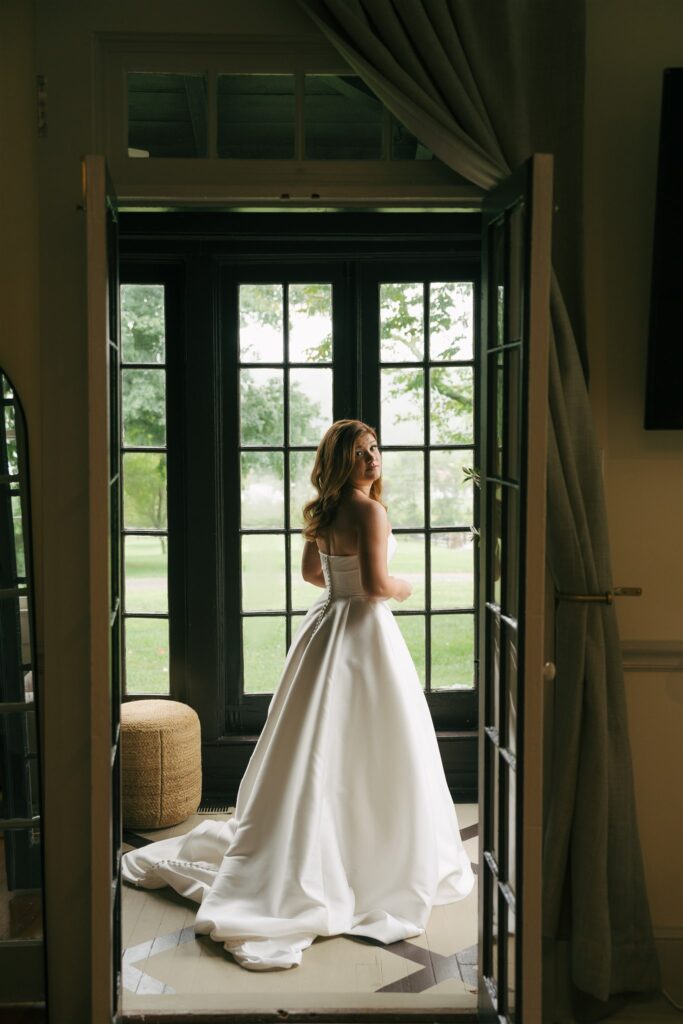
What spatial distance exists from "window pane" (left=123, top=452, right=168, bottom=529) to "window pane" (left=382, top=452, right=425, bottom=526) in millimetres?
1123

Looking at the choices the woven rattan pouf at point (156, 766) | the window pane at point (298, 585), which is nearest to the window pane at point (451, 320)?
the window pane at point (298, 585)

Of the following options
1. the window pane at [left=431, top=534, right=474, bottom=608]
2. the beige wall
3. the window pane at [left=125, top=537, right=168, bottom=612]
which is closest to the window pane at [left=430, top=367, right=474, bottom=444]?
the window pane at [left=431, top=534, right=474, bottom=608]

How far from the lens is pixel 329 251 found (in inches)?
195

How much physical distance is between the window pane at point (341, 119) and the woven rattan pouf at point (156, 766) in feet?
8.63

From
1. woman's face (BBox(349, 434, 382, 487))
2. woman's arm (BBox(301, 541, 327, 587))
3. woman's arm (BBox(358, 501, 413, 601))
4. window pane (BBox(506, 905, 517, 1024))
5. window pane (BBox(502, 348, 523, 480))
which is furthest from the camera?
woman's arm (BBox(301, 541, 327, 587))

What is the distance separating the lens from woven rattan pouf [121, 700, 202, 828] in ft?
14.5

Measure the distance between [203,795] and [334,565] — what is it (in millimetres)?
1713

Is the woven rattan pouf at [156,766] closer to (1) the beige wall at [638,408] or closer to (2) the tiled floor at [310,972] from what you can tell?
(2) the tiled floor at [310,972]

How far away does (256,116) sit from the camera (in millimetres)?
2803

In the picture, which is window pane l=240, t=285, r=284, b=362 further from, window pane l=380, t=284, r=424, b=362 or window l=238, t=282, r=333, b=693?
window pane l=380, t=284, r=424, b=362

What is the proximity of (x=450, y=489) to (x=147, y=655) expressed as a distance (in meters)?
1.74

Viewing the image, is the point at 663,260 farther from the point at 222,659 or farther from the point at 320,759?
the point at 222,659

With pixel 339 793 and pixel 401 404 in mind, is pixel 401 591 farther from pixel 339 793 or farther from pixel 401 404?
pixel 401 404

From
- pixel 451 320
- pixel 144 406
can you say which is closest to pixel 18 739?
pixel 144 406
